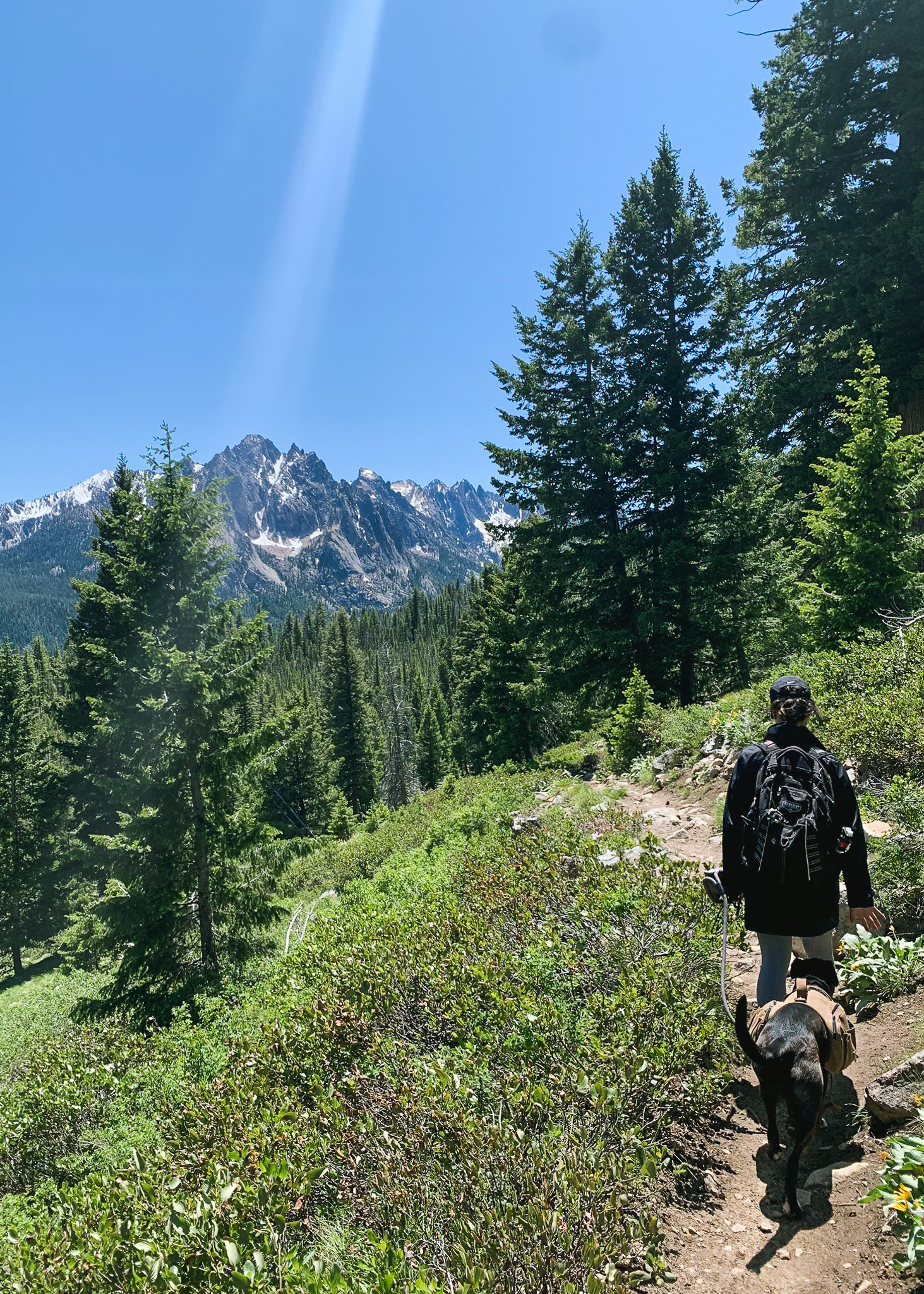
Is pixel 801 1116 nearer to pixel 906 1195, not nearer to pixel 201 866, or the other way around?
pixel 906 1195

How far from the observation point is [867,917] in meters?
3.34

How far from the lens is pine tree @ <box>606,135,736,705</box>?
1408 centimetres

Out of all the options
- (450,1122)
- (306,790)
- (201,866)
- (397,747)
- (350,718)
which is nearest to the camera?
(450,1122)

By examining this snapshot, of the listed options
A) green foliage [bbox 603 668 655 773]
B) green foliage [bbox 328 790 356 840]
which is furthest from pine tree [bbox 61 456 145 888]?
green foliage [bbox 328 790 356 840]

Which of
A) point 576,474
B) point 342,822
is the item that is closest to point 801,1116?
point 576,474

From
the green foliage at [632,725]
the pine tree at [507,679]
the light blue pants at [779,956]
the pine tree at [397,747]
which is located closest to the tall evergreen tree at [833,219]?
the green foliage at [632,725]

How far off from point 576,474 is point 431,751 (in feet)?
146

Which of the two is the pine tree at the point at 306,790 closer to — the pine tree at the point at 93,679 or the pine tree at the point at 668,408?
the pine tree at the point at 93,679

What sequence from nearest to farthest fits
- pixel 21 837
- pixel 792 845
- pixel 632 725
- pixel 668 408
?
pixel 792 845 → pixel 632 725 → pixel 668 408 → pixel 21 837

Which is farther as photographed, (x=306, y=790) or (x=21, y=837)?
(x=306, y=790)

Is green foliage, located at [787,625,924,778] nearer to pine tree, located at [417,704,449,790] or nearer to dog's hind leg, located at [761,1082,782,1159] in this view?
dog's hind leg, located at [761,1082,782,1159]

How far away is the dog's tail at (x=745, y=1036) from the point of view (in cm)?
291

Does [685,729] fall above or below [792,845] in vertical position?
below

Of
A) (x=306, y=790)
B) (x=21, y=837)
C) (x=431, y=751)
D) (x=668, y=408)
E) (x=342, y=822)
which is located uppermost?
(x=668, y=408)
